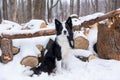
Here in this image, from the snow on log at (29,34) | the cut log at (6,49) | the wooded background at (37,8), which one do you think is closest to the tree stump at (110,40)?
the snow on log at (29,34)

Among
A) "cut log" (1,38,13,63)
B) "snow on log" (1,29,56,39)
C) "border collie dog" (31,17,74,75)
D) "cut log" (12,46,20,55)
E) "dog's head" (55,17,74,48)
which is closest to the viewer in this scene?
"dog's head" (55,17,74,48)

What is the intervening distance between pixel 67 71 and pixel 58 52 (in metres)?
0.56

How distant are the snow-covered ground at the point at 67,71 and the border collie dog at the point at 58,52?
190mm

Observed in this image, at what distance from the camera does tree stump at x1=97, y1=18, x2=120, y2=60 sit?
Result: 7215 mm

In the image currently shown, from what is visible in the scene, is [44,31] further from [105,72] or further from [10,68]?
[105,72]

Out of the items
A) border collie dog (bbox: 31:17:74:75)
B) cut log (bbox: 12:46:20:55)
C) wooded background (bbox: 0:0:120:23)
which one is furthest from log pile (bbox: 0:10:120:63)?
wooded background (bbox: 0:0:120:23)

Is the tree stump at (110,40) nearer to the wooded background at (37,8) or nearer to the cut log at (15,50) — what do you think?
the cut log at (15,50)

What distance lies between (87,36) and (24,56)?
6.82ft

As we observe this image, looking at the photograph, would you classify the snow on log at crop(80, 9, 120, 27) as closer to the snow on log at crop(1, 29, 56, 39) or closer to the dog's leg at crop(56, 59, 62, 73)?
the snow on log at crop(1, 29, 56, 39)

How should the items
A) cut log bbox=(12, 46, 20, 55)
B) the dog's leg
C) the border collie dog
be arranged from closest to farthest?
the border collie dog → the dog's leg → cut log bbox=(12, 46, 20, 55)

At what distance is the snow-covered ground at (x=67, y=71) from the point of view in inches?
255

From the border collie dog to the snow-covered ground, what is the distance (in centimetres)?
19

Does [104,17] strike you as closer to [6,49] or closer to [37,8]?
[6,49]

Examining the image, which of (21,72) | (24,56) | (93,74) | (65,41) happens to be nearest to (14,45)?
(24,56)
